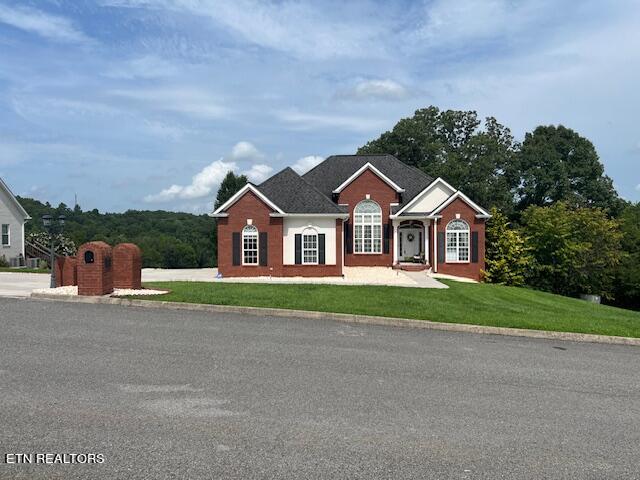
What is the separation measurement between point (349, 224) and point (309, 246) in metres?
5.68

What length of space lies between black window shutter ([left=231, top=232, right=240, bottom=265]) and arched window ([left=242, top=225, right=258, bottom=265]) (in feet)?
0.83

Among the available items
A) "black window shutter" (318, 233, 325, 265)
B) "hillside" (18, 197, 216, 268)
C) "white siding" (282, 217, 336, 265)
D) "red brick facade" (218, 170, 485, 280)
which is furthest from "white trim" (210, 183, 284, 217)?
"hillside" (18, 197, 216, 268)

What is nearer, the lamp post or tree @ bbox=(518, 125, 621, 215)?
the lamp post

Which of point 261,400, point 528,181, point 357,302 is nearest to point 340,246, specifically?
point 357,302

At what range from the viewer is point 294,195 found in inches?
1165

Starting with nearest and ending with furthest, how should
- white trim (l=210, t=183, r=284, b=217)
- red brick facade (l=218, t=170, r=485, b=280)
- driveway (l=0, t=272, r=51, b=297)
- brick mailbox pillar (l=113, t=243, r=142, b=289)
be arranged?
driveway (l=0, t=272, r=51, b=297)
brick mailbox pillar (l=113, t=243, r=142, b=289)
white trim (l=210, t=183, r=284, b=217)
red brick facade (l=218, t=170, r=485, b=280)

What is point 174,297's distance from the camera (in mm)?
16219

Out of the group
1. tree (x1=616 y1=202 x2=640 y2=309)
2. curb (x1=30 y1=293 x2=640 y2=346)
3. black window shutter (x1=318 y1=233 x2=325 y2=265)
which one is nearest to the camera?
curb (x1=30 y1=293 x2=640 y2=346)

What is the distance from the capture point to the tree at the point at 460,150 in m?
49.4

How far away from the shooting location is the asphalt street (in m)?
4.90

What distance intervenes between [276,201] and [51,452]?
80.7ft

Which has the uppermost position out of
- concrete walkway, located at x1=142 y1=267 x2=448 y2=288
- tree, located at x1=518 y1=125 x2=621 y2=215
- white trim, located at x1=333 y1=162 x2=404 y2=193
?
tree, located at x1=518 y1=125 x2=621 y2=215

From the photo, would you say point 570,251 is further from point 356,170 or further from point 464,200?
point 356,170

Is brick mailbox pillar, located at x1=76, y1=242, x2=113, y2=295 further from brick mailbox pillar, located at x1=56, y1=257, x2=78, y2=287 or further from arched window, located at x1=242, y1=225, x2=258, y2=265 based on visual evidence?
arched window, located at x1=242, y1=225, x2=258, y2=265
